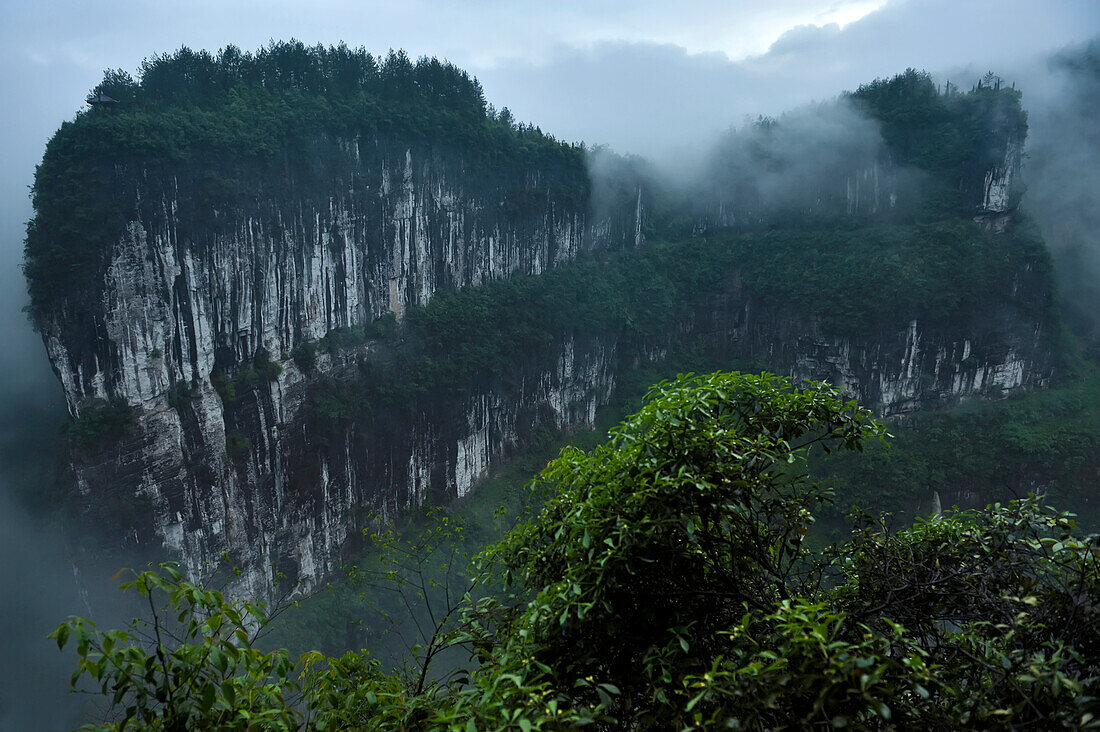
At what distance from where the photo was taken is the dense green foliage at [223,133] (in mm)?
15000

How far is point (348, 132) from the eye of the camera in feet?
70.4

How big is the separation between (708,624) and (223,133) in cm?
2031

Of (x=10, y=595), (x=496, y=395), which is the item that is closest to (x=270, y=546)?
(x=10, y=595)

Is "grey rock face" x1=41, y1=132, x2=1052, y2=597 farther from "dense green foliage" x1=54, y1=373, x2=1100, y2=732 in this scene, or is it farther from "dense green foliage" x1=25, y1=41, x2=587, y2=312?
"dense green foliage" x1=54, y1=373, x2=1100, y2=732

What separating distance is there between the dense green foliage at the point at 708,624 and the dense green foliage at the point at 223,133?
56.1ft

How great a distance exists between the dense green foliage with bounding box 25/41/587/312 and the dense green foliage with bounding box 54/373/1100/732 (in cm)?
1709

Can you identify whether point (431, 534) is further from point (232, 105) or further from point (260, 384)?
point (232, 105)

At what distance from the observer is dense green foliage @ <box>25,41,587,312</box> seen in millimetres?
15000

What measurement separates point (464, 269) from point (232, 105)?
1113cm

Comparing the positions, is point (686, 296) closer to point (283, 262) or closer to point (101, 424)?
point (283, 262)

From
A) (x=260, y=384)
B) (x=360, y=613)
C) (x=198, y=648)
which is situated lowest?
(x=360, y=613)

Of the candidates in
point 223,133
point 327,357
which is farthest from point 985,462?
point 223,133

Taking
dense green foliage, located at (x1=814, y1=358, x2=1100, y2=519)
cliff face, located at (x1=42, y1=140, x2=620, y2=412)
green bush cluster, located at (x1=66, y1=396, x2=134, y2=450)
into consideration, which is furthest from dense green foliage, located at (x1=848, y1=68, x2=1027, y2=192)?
green bush cluster, located at (x1=66, y1=396, x2=134, y2=450)

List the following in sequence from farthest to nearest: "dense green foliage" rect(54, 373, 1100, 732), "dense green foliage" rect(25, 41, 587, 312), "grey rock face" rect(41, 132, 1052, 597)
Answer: "grey rock face" rect(41, 132, 1052, 597) < "dense green foliage" rect(25, 41, 587, 312) < "dense green foliage" rect(54, 373, 1100, 732)
